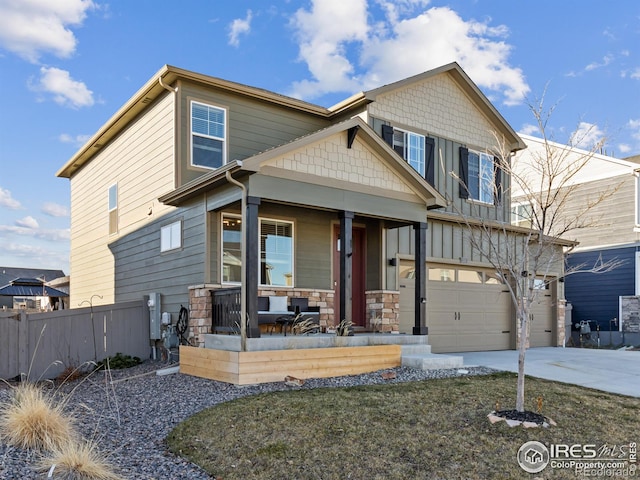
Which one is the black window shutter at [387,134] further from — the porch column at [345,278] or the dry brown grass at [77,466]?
the dry brown grass at [77,466]

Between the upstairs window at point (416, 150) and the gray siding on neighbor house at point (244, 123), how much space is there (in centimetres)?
190

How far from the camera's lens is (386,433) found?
497 centimetres

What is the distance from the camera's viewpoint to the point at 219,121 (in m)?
10.7

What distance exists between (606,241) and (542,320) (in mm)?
5917

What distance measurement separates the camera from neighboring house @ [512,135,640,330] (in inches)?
683

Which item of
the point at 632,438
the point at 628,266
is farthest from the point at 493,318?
the point at 632,438

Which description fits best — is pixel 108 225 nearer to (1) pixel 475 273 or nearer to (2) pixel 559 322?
(1) pixel 475 273

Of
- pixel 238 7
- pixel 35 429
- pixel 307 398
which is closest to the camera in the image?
pixel 35 429

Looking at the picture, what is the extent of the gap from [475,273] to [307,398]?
7675mm

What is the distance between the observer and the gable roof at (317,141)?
8.03m

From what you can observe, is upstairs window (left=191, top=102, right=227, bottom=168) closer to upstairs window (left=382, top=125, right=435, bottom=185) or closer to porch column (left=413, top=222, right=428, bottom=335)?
upstairs window (left=382, top=125, right=435, bottom=185)

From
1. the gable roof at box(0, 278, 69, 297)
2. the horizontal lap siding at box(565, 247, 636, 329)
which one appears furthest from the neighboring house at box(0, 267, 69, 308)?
the horizontal lap siding at box(565, 247, 636, 329)

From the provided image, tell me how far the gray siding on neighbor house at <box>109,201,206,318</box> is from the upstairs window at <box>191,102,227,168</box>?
42.2 inches

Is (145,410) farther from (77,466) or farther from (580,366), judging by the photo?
(580,366)
